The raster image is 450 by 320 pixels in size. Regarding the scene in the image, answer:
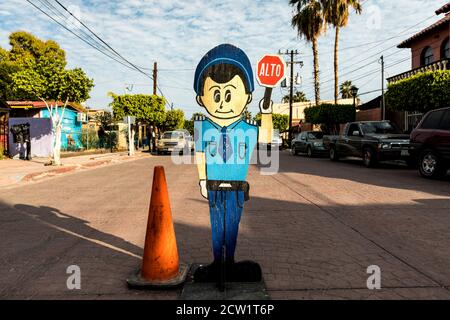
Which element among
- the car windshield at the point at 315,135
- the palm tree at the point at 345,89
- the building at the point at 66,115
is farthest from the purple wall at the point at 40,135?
the palm tree at the point at 345,89

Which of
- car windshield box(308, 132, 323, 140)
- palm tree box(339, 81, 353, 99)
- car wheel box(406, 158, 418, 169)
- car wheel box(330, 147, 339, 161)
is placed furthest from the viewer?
palm tree box(339, 81, 353, 99)

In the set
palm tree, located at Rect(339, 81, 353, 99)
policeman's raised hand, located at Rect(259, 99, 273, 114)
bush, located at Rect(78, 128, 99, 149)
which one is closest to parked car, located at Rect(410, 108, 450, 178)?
policeman's raised hand, located at Rect(259, 99, 273, 114)

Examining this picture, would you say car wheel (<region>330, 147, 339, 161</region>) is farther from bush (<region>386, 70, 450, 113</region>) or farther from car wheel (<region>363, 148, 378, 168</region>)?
bush (<region>386, 70, 450, 113</region>)

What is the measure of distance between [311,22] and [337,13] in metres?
2.40

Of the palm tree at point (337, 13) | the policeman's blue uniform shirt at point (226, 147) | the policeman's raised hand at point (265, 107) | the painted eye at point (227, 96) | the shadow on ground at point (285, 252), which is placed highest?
the palm tree at point (337, 13)

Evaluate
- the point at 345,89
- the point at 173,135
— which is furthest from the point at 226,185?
the point at 345,89

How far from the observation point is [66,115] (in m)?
26.7

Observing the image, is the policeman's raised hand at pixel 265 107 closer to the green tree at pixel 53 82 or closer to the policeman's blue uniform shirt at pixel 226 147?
the policeman's blue uniform shirt at pixel 226 147

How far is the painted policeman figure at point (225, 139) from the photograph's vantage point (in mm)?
3154

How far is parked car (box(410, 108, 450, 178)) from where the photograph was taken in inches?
381

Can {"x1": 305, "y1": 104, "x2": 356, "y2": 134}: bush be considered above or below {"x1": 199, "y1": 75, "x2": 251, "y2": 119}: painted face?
above

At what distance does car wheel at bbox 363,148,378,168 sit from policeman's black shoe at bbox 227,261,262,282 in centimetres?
1180

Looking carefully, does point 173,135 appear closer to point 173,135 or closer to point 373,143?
point 173,135

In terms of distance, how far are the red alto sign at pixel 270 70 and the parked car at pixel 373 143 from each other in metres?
10.4
